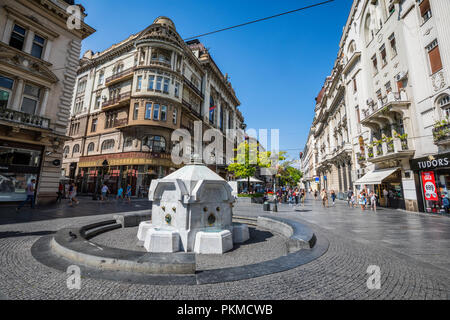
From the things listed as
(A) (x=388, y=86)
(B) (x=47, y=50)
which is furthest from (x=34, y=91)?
(A) (x=388, y=86)

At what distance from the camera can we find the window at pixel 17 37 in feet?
44.4

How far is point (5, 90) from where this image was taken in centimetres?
1315

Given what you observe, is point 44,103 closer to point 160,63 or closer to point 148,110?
point 148,110

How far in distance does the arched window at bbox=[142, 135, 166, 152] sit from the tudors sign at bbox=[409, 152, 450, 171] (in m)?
23.8

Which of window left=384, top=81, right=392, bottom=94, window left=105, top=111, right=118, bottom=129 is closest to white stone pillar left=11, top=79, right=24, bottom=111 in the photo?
window left=105, top=111, right=118, bottom=129

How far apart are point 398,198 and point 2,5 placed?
32.6 meters

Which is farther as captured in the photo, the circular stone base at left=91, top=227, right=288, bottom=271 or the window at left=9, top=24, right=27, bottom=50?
the window at left=9, top=24, right=27, bottom=50

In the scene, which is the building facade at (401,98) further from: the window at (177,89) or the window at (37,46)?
the window at (37,46)

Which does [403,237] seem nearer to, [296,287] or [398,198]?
[296,287]

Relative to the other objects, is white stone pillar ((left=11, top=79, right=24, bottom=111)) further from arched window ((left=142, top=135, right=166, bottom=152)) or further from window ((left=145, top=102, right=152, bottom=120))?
arched window ((left=142, top=135, right=166, bottom=152))

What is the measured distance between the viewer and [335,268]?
12.4 feet

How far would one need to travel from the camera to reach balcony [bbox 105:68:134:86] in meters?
25.6

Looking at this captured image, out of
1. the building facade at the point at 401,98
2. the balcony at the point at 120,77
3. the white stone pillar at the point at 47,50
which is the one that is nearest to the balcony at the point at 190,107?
the balcony at the point at 120,77
